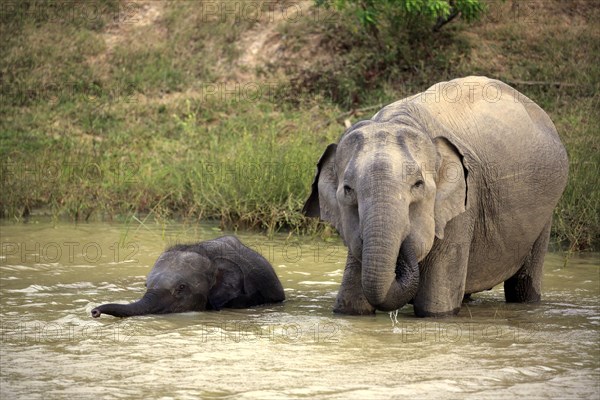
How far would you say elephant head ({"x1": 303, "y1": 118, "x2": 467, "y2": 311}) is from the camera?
732 cm

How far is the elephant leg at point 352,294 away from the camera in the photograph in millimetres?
8312

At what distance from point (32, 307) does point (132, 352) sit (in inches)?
80.1

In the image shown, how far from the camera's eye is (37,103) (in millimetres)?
20312

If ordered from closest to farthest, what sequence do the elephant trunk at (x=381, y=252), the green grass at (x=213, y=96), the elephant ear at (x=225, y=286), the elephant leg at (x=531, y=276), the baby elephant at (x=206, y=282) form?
the elephant trunk at (x=381, y=252) < the baby elephant at (x=206, y=282) < the elephant ear at (x=225, y=286) < the elephant leg at (x=531, y=276) < the green grass at (x=213, y=96)

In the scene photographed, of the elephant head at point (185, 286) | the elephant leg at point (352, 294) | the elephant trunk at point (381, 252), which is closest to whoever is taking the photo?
the elephant trunk at point (381, 252)

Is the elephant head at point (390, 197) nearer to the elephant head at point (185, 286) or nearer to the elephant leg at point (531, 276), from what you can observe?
the elephant head at point (185, 286)

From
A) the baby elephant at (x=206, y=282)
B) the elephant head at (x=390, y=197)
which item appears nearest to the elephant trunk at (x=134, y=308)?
the baby elephant at (x=206, y=282)

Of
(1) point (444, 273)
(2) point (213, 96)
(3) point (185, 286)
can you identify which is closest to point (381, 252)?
(1) point (444, 273)

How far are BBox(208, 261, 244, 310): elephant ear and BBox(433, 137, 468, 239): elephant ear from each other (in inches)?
83.1

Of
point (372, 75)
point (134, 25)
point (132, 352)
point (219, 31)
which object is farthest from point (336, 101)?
point (132, 352)

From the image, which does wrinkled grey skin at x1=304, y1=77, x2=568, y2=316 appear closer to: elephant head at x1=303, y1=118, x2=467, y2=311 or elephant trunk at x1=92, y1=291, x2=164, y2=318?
elephant head at x1=303, y1=118, x2=467, y2=311

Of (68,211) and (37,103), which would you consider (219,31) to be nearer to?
(37,103)

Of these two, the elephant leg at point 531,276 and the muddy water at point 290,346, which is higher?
the elephant leg at point 531,276

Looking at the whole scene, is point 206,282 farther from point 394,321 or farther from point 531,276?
point 531,276
